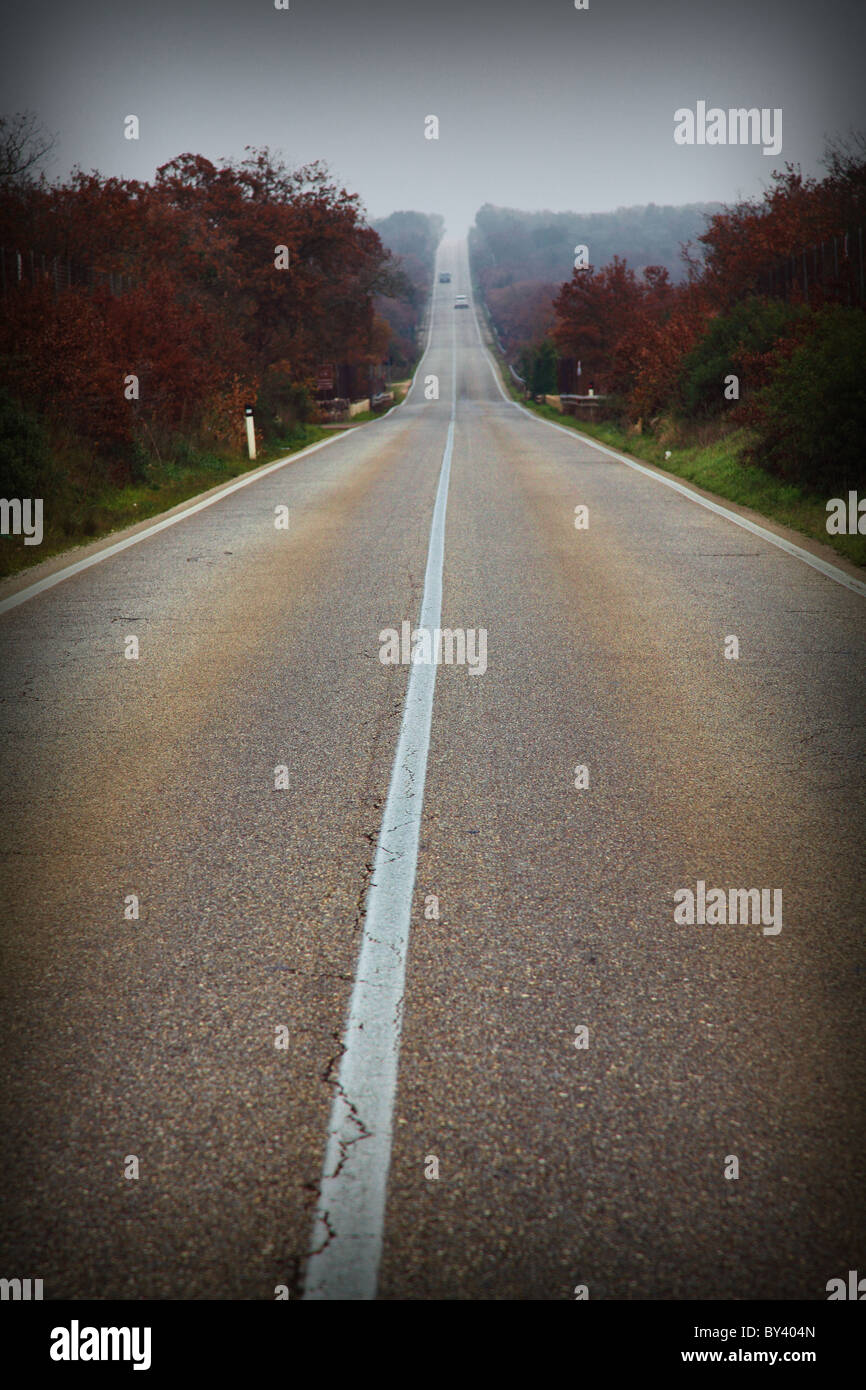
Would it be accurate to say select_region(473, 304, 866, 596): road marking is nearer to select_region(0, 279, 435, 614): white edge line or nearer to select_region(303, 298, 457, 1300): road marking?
select_region(303, 298, 457, 1300): road marking

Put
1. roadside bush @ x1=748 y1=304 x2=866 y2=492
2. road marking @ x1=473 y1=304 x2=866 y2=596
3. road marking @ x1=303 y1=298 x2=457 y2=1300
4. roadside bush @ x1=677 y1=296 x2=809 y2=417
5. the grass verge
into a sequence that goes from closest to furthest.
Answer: road marking @ x1=303 y1=298 x2=457 y2=1300, road marking @ x1=473 y1=304 x2=866 y2=596, the grass verge, roadside bush @ x1=748 y1=304 x2=866 y2=492, roadside bush @ x1=677 y1=296 x2=809 y2=417

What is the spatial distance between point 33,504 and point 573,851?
10385 mm

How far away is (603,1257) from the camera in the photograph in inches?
83.4

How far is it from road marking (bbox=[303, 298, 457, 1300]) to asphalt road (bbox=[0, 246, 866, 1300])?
40 millimetres

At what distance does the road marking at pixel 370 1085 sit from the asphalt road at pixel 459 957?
4 centimetres

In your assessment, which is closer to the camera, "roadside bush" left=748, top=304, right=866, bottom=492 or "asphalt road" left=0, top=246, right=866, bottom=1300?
"asphalt road" left=0, top=246, right=866, bottom=1300

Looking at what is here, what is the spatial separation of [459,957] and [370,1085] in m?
0.68

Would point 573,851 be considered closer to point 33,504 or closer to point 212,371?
point 33,504

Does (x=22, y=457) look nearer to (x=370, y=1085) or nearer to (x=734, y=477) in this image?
(x=734, y=477)

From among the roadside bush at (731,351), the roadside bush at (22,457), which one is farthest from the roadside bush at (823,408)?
the roadside bush at (22,457)

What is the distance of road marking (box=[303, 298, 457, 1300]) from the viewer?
2.14 m

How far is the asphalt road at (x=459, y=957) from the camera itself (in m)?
2.21

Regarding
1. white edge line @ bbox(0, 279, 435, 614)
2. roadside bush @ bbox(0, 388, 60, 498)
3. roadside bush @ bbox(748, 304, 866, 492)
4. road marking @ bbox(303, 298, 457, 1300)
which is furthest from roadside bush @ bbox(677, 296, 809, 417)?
road marking @ bbox(303, 298, 457, 1300)

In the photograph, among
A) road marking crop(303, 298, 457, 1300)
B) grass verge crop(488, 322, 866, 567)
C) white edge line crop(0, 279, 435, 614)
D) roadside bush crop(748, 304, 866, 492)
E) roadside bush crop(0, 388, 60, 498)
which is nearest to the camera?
road marking crop(303, 298, 457, 1300)
